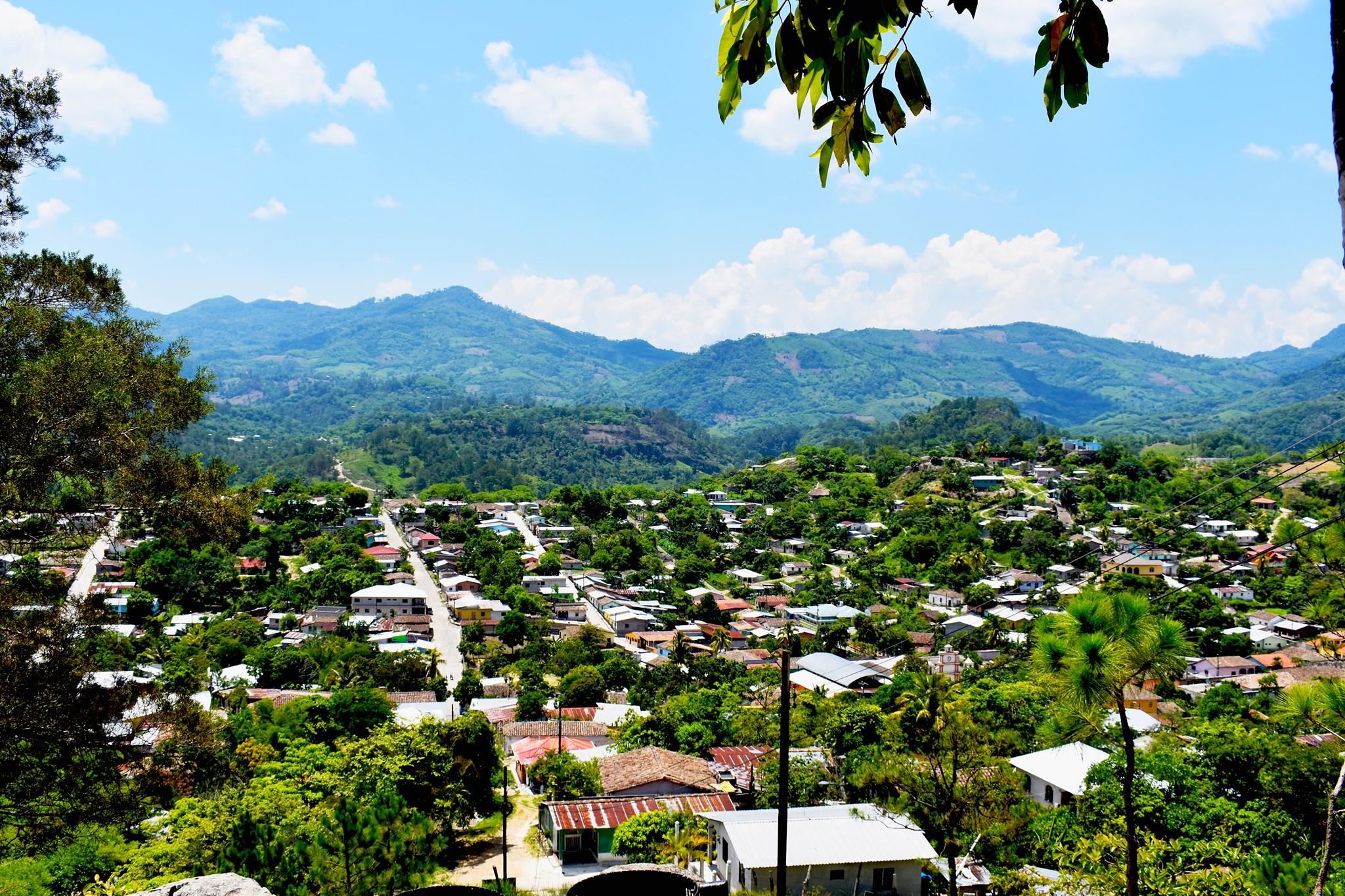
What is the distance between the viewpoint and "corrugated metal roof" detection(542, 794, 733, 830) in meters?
13.4

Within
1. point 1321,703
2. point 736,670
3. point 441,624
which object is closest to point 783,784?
point 1321,703

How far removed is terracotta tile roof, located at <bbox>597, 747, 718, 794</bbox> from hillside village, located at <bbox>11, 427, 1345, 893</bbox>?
0.11 metres

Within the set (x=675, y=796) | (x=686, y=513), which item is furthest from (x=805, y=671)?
(x=686, y=513)

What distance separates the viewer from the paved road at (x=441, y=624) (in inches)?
1186

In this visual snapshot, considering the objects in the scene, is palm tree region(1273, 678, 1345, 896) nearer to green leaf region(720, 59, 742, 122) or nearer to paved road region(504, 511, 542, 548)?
green leaf region(720, 59, 742, 122)

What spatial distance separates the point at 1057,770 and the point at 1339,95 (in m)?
16.5

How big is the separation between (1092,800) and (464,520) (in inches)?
2034

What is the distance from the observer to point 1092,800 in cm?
1145

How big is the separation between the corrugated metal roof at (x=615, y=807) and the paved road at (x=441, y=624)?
15.1m

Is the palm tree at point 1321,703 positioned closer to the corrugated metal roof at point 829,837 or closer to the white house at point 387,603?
the corrugated metal roof at point 829,837

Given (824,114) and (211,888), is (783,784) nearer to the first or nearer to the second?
(211,888)

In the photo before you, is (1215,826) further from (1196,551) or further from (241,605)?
(1196,551)

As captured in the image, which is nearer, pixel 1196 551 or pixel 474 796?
pixel 474 796

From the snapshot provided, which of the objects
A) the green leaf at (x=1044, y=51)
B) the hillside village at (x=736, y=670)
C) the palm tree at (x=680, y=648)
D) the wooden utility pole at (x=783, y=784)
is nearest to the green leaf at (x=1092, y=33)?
the green leaf at (x=1044, y=51)
